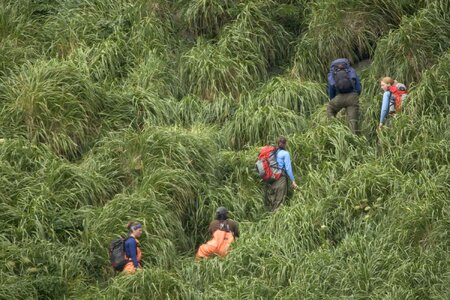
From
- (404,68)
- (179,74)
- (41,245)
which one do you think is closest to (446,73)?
(404,68)

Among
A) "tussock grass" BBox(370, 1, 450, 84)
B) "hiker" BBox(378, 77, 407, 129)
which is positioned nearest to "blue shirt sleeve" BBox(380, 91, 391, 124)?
"hiker" BBox(378, 77, 407, 129)

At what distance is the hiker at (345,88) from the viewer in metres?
24.3

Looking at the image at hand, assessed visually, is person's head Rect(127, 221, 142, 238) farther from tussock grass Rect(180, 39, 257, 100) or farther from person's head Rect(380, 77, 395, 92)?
tussock grass Rect(180, 39, 257, 100)

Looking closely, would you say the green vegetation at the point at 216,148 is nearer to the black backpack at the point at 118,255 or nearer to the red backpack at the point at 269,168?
the black backpack at the point at 118,255

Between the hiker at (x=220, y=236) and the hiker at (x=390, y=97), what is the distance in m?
3.29

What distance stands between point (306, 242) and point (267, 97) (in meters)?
4.40

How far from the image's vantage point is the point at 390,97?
24312 mm

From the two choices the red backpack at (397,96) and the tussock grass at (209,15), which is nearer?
the red backpack at (397,96)

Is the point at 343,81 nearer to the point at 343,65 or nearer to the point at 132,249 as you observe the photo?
the point at 343,65

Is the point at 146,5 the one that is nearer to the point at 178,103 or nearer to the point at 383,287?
the point at 178,103

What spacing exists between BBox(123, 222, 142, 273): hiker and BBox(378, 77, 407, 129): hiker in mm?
4588

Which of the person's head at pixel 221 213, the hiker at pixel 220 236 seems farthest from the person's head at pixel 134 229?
the person's head at pixel 221 213

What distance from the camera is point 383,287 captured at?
20641 millimetres

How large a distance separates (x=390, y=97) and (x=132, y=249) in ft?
16.9
